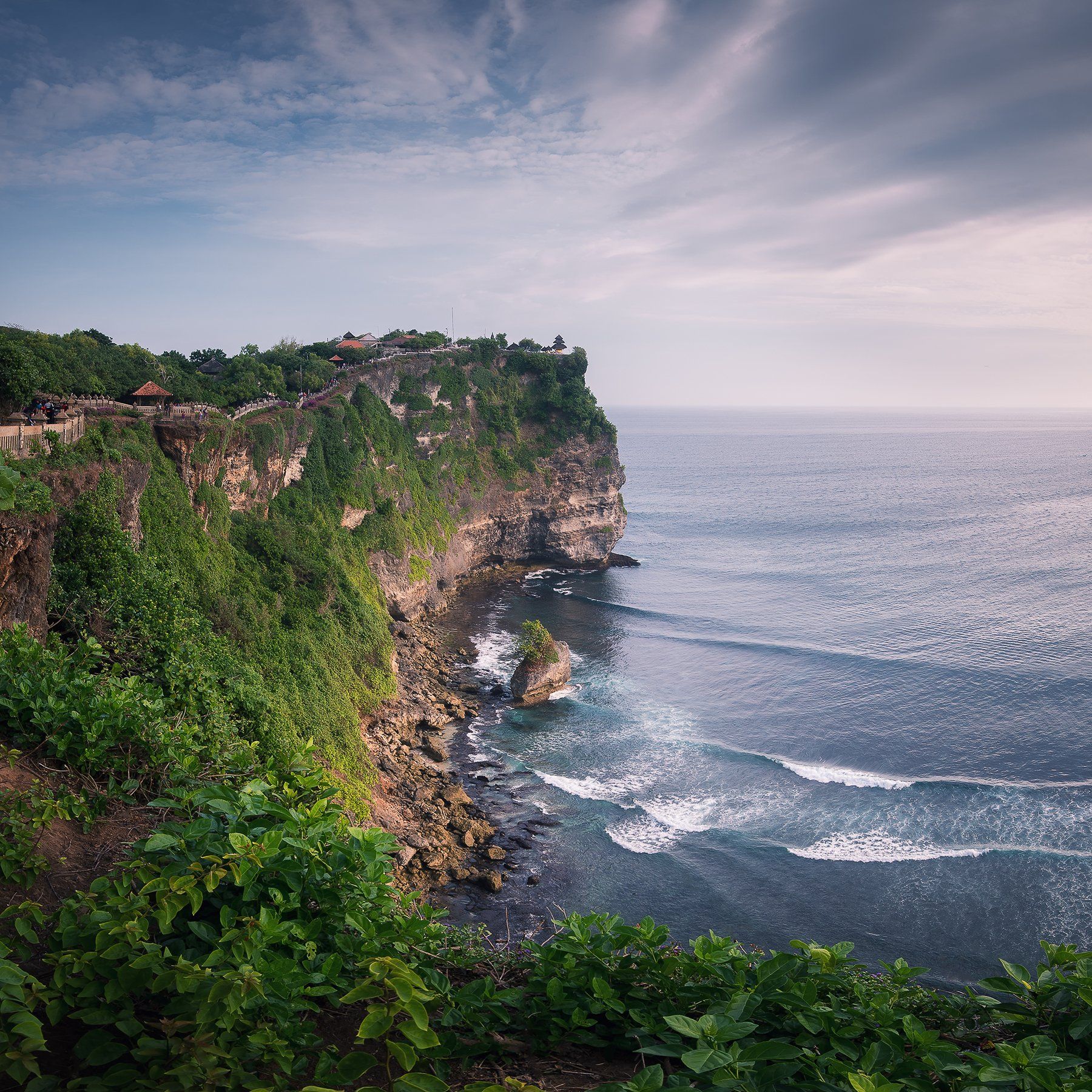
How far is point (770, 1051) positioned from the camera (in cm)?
431

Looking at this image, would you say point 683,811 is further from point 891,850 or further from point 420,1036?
Answer: point 420,1036

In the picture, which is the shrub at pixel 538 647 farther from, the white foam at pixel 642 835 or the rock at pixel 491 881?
the rock at pixel 491 881

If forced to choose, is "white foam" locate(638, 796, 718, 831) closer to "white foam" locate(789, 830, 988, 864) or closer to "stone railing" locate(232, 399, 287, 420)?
"white foam" locate(789, 830, 988, 864)

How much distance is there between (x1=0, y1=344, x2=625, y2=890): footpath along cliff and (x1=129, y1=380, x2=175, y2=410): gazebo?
264 centimetres

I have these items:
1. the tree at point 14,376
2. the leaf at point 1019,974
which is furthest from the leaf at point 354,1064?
the tree at point 14,376

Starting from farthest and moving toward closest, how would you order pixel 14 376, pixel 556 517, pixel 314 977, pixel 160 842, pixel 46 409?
pixel 556 517 → pixel 46 409 → pixel 14 376 → pixel 160 842 → pixel 314 977

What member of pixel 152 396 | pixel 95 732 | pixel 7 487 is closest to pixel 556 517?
pixel 152 396

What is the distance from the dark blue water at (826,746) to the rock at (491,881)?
713mm

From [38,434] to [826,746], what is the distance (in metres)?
36.3

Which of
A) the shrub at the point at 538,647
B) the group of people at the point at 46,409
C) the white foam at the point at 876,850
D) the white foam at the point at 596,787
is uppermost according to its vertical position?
the group of people at the point at 46,409

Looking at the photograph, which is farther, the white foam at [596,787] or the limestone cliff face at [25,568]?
the white foam at [596,787]

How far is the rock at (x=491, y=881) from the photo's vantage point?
26188mm

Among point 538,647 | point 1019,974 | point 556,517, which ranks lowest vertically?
point 538,647

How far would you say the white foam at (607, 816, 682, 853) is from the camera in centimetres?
2933
